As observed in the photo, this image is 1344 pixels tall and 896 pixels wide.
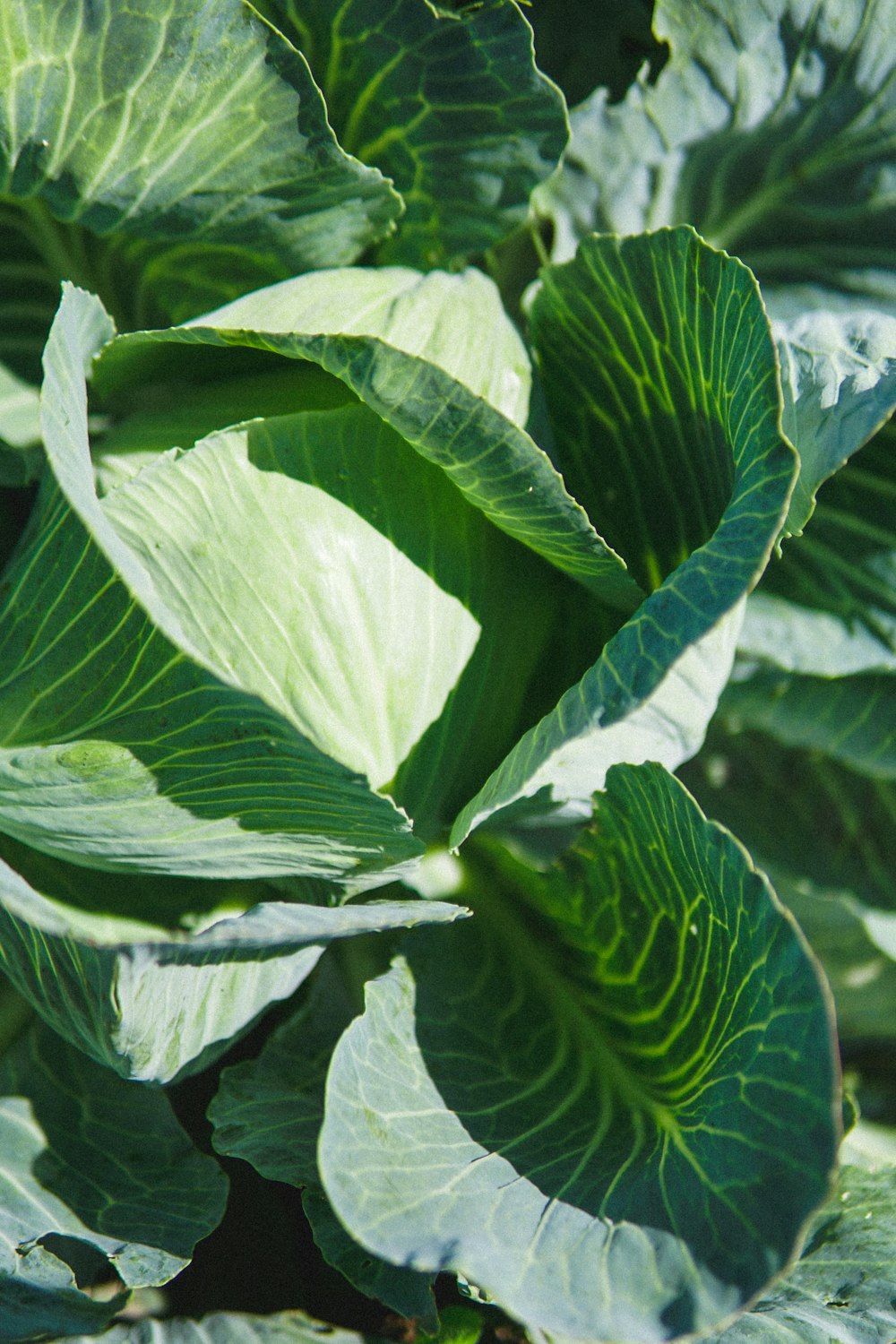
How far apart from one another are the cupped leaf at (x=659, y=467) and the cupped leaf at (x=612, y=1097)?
115 millimetres

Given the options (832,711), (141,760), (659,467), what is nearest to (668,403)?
(659,467)

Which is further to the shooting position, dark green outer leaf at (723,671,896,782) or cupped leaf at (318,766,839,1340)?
dark green outer leaf at (723,671,896,782)

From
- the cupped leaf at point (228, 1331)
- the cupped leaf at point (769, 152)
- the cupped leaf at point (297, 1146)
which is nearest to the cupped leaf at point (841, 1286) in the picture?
the cupped leaf at point (297, 1146)

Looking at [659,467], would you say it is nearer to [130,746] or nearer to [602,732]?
[602,732]

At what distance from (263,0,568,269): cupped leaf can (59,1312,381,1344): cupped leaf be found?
1360mm

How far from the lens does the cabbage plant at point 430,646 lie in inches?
42.2

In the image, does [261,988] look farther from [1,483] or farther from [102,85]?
[102,85]

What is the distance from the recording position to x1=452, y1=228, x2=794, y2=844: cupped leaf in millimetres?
1075

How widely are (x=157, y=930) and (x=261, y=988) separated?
0.58 ft

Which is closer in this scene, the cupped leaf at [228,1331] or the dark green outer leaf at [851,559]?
the cupped leaf at [228,1331]

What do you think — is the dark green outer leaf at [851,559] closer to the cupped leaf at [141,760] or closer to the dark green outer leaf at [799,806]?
the dark green outer leaf at [799,806]

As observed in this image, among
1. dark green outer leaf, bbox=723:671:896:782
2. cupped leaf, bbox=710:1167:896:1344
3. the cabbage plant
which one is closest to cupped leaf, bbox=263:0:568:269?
the cabbage plant

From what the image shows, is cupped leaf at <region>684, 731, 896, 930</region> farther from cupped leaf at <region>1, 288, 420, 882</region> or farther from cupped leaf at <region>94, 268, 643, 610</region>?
cupped leaf at <region>1, 288, 420, 882</region>

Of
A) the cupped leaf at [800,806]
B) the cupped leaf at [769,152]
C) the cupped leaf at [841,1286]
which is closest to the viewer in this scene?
the cupped leaf at [841,1286]
